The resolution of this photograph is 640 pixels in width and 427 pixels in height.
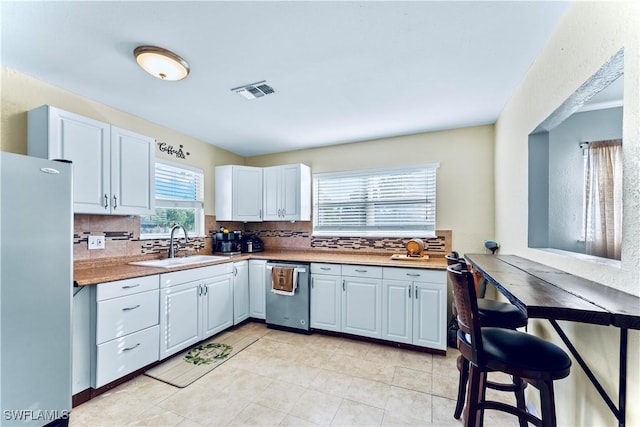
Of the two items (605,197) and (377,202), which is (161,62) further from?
(605,197)

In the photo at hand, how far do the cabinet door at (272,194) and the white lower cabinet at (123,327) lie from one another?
70.7 inches

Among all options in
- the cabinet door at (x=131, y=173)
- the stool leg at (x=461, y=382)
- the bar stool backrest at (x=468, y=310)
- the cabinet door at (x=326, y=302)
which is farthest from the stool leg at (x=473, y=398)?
the cabinet door at (x=131, y=173)

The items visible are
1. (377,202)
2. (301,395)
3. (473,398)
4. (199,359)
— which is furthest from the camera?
(377,202)

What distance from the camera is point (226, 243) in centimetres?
369

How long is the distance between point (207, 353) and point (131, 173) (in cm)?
189

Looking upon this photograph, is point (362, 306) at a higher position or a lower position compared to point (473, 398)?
lower

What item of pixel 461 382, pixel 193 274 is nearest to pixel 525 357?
pixel 461 382

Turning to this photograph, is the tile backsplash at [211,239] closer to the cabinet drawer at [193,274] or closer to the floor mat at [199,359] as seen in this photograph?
the cabinet drawer at [193,274]

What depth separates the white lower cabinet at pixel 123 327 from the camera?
200cm

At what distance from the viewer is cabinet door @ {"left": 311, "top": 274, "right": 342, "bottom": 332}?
3102mm

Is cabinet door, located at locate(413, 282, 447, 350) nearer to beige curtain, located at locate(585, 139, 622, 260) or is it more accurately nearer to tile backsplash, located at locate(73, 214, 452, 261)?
tile backsplash, located at locate(73, 214, 452, 261)

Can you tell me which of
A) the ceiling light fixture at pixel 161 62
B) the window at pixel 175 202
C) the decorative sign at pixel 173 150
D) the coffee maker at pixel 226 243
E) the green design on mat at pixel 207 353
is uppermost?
the ceiling light fixture at pixel 161 62

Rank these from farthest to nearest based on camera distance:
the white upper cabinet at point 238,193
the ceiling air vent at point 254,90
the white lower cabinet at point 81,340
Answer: the white upper cabinet at point 238,193
the ceiling air vent at point 254,90
the white lower cabinet at point 81,340

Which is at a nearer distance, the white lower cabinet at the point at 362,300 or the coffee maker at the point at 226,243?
the white lower cabinet at the point at 362,300
